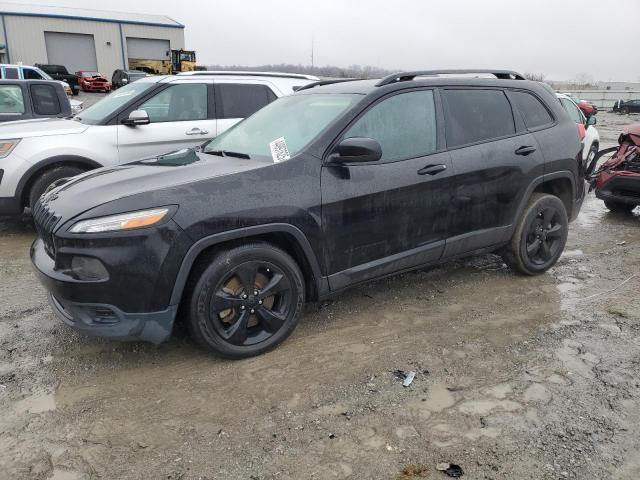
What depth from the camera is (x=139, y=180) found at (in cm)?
315

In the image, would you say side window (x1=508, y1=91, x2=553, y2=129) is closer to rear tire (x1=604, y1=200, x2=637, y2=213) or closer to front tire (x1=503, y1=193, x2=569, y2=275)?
front tire (x1=503, y1=193, x2=569, y2=275)

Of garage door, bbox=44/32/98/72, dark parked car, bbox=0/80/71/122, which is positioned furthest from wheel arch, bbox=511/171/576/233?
garage door, bbox=44/32/98/72

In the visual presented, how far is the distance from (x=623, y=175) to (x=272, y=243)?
5.72 metres

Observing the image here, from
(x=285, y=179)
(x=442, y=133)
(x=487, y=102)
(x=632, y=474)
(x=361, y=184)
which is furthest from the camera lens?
(x=487, y=102)

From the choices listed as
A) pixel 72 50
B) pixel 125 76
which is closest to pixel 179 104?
pixel 125 76

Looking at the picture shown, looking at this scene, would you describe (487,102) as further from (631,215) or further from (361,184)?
(631,215)

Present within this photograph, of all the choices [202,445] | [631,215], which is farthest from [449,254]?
[631,215]

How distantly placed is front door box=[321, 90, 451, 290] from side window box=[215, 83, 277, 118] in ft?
10.9

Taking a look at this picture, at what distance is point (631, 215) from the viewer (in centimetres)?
750

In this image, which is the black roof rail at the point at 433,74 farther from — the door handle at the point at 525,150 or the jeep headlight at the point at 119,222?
the jeep headlight at the point at 119,222

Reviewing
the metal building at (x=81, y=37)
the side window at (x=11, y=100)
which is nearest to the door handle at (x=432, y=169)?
the side window at (x=11, y=100)

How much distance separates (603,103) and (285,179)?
41866mm

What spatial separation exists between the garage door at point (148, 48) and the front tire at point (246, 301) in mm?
45994

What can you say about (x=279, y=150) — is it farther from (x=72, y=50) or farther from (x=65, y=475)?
(x=72, y=50)
